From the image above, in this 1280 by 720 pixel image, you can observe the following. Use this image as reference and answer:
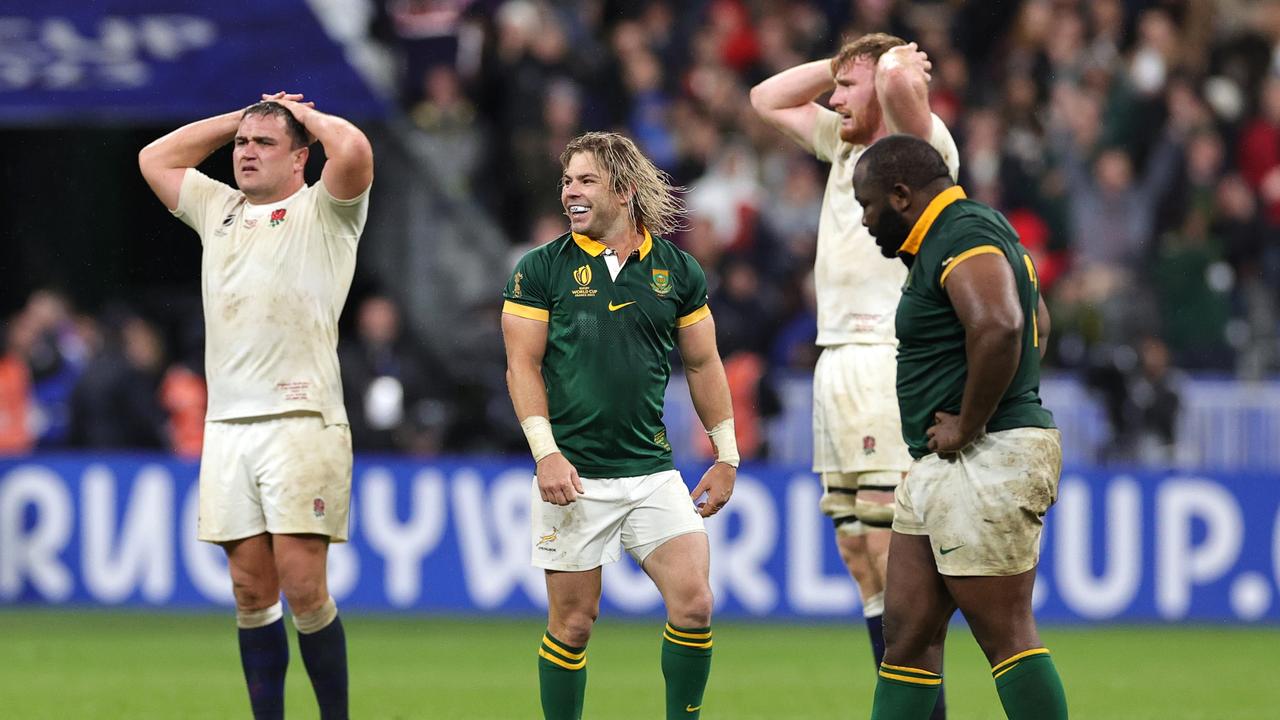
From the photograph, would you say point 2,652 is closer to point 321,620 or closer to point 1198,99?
point 321,620

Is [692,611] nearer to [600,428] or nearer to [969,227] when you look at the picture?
[600,428]

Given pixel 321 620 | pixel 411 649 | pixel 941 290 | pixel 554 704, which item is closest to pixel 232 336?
pixel 321 620

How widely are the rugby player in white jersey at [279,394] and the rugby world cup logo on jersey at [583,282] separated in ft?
4.00

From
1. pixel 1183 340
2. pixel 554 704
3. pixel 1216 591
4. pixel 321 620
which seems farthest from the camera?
pixel 1183 340

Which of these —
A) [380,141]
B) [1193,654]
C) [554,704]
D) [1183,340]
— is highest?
[380,141]

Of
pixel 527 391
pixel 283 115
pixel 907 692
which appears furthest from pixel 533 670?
pixel 907 692

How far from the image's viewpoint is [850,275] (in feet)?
28.7

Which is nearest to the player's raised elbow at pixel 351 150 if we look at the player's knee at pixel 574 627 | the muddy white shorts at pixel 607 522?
the muddy white shorts at pixel 607 522

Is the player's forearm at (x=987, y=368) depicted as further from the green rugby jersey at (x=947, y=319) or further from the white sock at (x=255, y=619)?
the white sock at (x=255, y=619)

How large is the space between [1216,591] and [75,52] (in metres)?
10.8

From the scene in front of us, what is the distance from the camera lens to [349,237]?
28.1 feet

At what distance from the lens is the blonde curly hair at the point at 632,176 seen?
7727mm

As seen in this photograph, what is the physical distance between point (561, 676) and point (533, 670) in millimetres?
4833

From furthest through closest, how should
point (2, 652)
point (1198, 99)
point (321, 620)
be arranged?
1. point (1198, 99)
2. point (2, 652)
3. point (321, 620)
